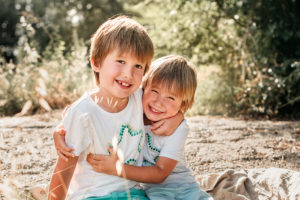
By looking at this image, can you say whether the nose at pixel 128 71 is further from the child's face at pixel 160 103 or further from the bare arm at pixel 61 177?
the bare arm at pixel 61 177

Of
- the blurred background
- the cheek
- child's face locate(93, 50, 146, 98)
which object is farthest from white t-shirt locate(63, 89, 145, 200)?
the blurred background

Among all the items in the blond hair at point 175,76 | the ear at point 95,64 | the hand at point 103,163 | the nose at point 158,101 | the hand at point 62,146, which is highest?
the ear at point 95,64

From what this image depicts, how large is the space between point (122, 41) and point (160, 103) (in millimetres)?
494

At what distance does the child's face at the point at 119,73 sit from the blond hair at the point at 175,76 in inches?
9.4

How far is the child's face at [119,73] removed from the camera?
6.18 feet

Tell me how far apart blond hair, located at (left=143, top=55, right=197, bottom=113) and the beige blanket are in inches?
34.2

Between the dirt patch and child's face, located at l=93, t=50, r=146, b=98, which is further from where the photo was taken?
the dirt patch

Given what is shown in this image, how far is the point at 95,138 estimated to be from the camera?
1825 millimetres

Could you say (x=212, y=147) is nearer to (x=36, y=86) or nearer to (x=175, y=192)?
(x=175, y=192)

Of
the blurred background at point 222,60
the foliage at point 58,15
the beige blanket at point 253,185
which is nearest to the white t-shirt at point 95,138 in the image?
the beige blanket at point 253,185

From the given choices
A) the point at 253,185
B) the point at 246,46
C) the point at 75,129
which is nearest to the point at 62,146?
the point at 75,129

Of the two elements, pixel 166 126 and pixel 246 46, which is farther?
pixel 246 46

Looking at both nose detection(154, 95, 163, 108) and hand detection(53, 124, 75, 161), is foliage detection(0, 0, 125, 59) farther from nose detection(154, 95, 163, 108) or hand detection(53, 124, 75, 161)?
hand detection(53, 124, 75, 161)

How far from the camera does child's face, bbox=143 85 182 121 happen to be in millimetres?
2121
